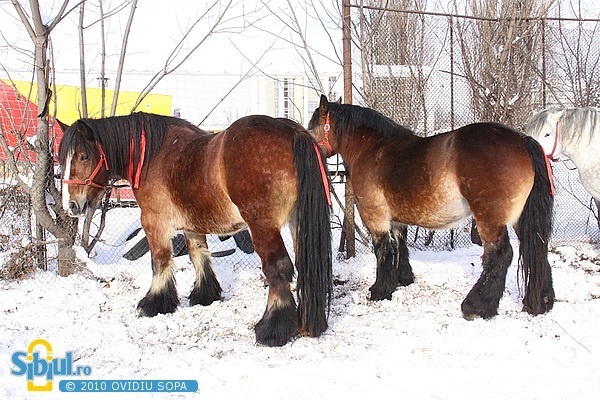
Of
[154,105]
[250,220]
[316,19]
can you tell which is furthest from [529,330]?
[154,105]

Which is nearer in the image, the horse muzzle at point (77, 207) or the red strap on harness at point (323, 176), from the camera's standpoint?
the red strap on harness at point (323, 176)

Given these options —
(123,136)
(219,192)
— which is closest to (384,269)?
(219,192)

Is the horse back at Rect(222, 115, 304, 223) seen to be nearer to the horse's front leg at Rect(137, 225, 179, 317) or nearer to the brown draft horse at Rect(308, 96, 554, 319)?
the horse's front leg at Rect(137, 225, 179, 317)

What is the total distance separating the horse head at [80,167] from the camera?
4.21 m

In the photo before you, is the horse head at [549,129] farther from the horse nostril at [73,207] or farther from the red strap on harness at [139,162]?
the horse nostril at [73,207]

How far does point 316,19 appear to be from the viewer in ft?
21.1

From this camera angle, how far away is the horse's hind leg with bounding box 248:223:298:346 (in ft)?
11.6

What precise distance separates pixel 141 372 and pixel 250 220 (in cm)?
125

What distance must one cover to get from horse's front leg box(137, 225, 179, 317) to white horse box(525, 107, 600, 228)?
394cm

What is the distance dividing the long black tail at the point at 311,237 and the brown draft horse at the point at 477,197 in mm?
1151

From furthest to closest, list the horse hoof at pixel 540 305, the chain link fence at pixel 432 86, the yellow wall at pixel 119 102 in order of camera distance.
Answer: the yellow wall at pixel 119 102 < the chain link fence at pixel 432 86 < the horse hoof at pixel 540 305

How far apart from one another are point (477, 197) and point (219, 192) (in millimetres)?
2061

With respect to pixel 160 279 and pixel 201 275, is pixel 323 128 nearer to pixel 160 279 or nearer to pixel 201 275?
pixel 201 275

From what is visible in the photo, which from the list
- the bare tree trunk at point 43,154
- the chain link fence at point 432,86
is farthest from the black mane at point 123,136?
the chain link fence at point 432,86
